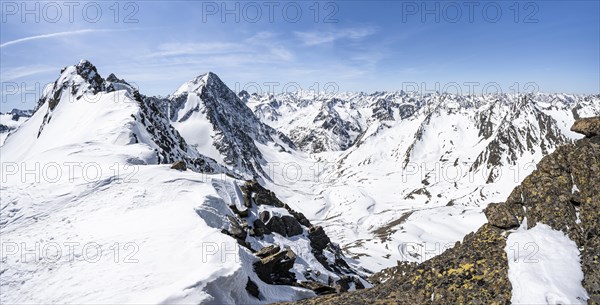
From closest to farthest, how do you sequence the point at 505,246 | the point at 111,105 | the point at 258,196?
the point at 505,246
the point at 258,196
the point at 111,105

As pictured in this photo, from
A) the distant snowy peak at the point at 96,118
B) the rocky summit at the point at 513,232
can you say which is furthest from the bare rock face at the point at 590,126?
the distant snowy peak at the point at 96,118

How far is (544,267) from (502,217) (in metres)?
2.86

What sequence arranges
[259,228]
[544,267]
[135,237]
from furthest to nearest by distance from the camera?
[259,228]
[135,237]
[544,267]

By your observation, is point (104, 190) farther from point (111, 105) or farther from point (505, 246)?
point (111, 105)

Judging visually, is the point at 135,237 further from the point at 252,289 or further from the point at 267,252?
the point at 267,252

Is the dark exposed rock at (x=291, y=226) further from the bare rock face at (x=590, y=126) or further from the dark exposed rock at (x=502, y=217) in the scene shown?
the bare rock face at (x=590, y=126)

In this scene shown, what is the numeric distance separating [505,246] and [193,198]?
2305 centimetres

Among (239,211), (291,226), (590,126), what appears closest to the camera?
(590,126)

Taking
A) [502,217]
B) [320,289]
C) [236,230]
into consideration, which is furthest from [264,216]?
[502,217]

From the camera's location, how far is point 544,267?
382 inches

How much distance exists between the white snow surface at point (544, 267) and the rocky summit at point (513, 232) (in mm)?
192

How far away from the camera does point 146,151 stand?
44.5 meters

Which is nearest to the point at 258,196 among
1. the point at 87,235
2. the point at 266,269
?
the point at 266,269

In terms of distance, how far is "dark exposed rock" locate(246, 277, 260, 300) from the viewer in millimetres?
19172
